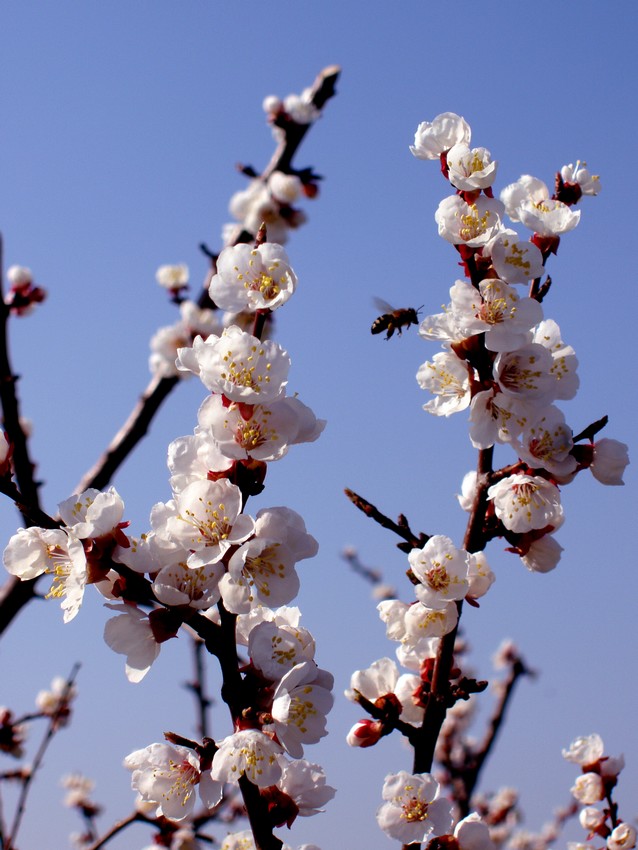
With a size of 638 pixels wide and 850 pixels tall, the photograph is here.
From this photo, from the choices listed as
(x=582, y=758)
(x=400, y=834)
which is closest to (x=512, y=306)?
(x=400, y=834)

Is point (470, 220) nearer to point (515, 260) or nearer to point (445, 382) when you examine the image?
A: point (515, 260)

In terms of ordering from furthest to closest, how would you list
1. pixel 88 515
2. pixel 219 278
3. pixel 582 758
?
1. pixel 582 758
2. pixel 219 278
3. pixel 88 515

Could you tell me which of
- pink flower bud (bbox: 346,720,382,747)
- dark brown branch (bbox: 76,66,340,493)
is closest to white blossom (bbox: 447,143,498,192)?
pink flower bud (bbox: 346,720,382,747)

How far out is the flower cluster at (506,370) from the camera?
188 cm

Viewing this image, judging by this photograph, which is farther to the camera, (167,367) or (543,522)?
(167,367)

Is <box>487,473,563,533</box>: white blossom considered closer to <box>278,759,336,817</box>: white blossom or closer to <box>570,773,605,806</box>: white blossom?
<box>278,759,336,817</box>: white blossom

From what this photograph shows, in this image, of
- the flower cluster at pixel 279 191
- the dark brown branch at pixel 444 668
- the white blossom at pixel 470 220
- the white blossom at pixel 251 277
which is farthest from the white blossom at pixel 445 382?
the flower cluster at pixel 279 191

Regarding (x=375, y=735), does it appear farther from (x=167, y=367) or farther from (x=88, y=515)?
(x=167, y=367)

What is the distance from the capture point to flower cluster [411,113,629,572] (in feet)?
6.18

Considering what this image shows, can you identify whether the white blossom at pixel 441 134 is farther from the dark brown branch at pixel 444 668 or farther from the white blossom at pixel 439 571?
the white blossom at pixel 439 571

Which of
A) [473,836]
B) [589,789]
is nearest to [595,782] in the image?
[589,789]

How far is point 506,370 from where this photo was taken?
190 centimetres

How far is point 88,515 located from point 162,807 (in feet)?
1.94

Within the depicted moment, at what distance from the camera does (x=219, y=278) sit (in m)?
1.69
